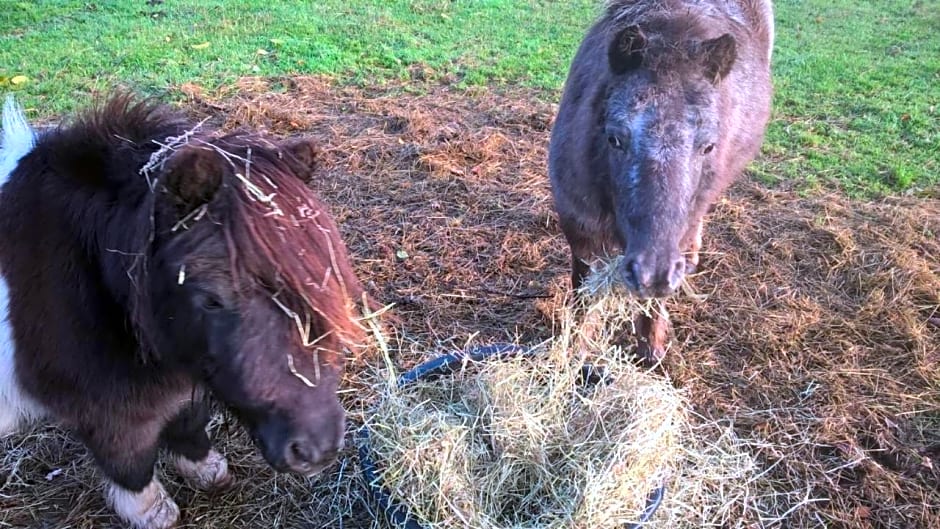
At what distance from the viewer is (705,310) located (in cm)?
388

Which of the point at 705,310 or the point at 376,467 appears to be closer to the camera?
the point at 376,467

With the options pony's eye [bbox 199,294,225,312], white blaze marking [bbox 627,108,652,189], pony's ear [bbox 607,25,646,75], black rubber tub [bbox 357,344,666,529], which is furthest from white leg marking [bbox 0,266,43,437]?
pony's ear [bbox 607,25,646,75]

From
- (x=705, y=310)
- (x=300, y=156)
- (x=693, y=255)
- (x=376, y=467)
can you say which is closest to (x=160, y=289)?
(x=300, y=156)

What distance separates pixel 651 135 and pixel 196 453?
229cm

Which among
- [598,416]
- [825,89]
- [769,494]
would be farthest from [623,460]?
[825,89]

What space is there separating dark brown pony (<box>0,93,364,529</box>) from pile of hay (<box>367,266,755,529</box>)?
0.68 meters

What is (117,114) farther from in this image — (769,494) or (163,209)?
(769,494)

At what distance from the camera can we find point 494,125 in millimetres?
5973

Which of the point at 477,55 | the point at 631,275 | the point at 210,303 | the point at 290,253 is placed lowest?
the point at 477,55

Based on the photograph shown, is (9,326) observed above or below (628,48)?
below

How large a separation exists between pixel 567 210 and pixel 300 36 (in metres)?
5.72

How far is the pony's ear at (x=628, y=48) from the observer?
289cm

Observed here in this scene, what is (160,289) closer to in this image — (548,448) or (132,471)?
(132,471)

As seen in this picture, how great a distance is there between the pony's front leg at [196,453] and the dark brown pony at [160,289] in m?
0.08
